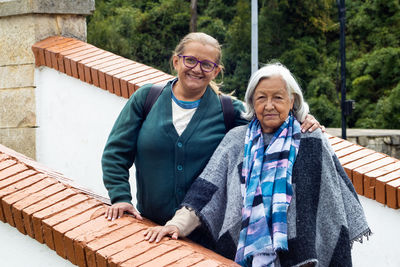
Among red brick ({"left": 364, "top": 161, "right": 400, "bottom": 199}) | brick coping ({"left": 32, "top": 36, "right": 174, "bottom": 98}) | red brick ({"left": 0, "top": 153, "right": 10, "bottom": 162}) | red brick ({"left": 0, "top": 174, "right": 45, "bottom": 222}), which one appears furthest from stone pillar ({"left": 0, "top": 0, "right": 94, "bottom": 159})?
red brick ({"left": 364, "top": 161, "right": 400, "bottom": 199})

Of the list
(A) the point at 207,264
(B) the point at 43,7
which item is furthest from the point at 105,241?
(B) the point at 43,7

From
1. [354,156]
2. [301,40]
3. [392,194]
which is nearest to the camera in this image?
[392,194]

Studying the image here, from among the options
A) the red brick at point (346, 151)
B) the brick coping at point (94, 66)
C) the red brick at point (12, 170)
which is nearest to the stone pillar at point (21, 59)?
the brick coping at point (94, 66)

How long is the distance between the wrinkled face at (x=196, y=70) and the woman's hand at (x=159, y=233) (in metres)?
0.63

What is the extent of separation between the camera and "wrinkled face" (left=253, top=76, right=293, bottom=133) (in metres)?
2.23

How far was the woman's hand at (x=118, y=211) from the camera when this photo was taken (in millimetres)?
2306

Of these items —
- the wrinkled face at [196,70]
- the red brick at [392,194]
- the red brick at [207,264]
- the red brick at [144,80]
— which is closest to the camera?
the red brick at [207,264]

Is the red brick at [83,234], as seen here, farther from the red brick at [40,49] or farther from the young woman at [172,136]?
the red brick at [40,49]

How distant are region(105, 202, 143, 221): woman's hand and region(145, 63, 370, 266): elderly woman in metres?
0.21

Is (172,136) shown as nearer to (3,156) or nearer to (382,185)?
(3,156)

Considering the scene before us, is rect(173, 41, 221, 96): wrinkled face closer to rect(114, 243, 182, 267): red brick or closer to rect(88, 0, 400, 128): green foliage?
rect(114, 243, 182, 267): red brick

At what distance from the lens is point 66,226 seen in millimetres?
2203

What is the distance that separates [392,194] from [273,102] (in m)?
1.27

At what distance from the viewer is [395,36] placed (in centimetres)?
2369
